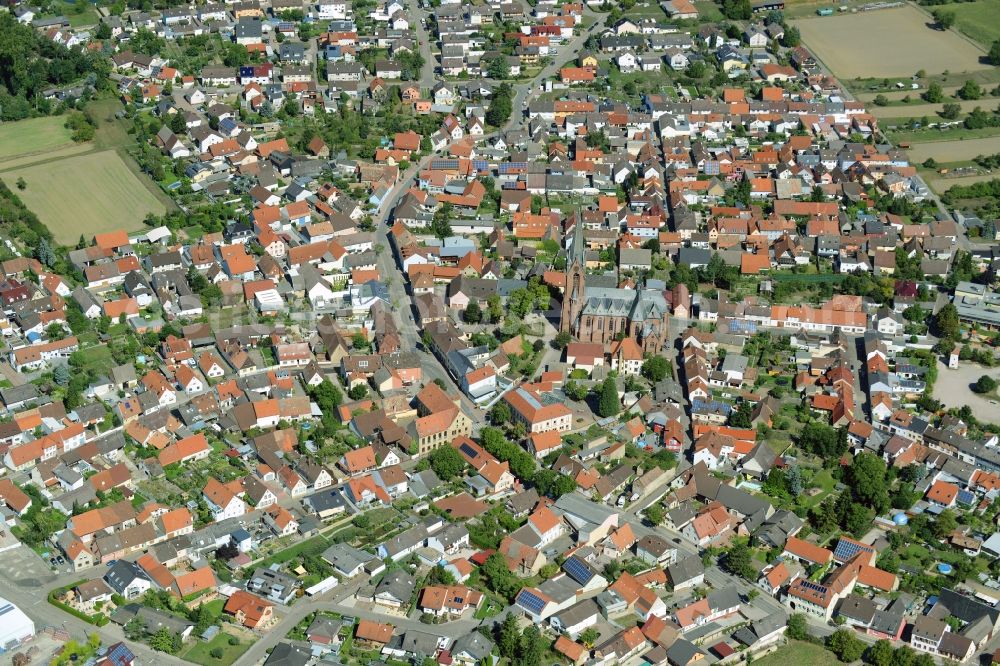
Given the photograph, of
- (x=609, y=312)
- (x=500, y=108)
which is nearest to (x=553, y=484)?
(x=609, y=312)

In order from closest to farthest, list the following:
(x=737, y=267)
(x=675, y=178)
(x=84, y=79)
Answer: (x=737, y=267) → (x=675, y=178) → (x=84, y=79)

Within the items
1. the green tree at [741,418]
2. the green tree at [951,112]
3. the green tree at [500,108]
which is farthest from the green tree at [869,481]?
the green tree at [951,112]

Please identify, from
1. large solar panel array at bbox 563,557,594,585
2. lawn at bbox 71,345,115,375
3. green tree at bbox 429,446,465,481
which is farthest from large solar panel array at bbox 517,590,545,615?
lawn at bbox 71,345,115,375

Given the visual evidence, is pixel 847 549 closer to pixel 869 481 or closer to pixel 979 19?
pixel 869 481

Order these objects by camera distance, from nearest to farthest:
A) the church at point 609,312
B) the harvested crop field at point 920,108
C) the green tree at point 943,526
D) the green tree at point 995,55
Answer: the green tree at point 943,526 → the church at point 609,312 → the harvested crop field at point 920,108 → the green tree at point 995,55

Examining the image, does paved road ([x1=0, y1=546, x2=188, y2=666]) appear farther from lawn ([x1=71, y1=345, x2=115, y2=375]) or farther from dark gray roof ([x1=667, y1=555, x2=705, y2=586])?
dark gray roof ([x1=667, y1=555, x2=705, y2=586])

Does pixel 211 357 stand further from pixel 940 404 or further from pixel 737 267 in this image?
pixel 940 404

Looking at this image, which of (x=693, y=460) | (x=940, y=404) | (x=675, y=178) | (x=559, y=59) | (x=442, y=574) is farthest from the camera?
(x=559, y=59)

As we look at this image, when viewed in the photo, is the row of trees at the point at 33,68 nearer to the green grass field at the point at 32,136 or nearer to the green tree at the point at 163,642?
the green grass field at the point at 32,136

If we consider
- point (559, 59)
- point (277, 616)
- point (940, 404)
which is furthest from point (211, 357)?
point (559, 59)
